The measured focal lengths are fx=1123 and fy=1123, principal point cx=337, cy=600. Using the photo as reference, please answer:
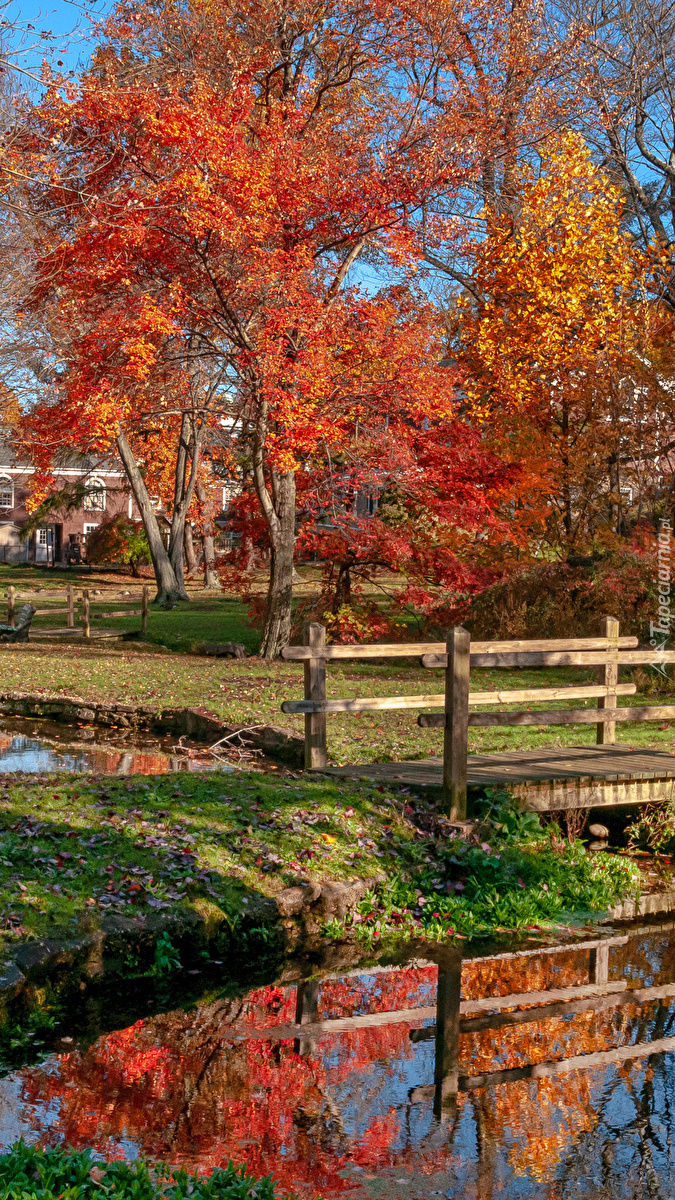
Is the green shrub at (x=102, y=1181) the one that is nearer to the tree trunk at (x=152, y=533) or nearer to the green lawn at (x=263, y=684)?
the green lawn at (x=263, y=684)

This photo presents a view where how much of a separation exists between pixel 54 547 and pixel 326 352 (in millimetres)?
43760

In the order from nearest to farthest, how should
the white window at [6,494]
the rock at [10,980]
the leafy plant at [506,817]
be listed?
the rock at [10,980] → the leafy plant at [506,817] → the white window at [6,494]

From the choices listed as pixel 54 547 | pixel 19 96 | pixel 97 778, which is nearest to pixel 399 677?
pixel 97 778

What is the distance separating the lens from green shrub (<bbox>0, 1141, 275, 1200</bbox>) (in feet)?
14.6

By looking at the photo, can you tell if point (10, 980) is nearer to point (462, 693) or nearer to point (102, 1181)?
point (102, 1181)

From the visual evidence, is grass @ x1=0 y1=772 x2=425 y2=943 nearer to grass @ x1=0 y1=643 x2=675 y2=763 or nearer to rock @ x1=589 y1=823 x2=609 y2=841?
rock @ x1=589 y1=823 x2=609 y2=841

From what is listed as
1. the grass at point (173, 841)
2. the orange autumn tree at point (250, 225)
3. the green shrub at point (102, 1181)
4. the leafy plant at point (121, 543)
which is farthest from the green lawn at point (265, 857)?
the leafy plant at point (121, 543)

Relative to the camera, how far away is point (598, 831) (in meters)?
11.2

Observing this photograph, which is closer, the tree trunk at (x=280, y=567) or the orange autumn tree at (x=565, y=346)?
the tree trunk at (x=280, y=567)

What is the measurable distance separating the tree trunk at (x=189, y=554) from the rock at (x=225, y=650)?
23733 mm

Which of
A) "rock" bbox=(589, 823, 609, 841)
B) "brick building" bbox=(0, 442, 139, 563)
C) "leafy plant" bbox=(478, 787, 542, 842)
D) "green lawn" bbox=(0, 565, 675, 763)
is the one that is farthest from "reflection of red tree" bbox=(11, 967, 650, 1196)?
"brick building" bbox=(0, 442, 139, 563)

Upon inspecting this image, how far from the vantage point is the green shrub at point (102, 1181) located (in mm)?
4461

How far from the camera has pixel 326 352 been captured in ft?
63.1

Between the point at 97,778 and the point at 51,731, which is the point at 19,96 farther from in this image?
the point at 97,778
